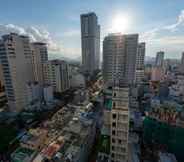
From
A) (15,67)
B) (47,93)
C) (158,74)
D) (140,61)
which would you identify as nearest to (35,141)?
(15,67)

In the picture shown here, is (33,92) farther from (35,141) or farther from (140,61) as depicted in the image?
(140,61)

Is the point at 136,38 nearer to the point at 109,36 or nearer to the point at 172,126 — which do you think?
the point at 109,36

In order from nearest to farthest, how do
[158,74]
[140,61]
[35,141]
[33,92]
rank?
[35,141] < [33,92] < [140,61] < [158,74]

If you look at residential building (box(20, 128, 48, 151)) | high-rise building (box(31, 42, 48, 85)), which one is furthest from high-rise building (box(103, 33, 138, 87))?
high-rise building (box(31, 42, 48, 85))

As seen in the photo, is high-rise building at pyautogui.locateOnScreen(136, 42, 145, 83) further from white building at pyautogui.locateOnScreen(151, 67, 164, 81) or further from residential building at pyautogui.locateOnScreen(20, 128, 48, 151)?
residential building at pyautogui.locateOnScreen(20, 128, 48, 151)

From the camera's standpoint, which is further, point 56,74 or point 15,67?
point 56,74

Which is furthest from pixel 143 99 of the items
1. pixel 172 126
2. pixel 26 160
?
pixel 26 160
